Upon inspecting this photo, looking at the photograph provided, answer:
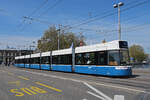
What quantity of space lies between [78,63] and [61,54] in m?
4.65

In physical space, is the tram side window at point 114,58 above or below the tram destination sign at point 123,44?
below

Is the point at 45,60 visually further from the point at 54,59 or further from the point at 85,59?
the point at 85,59

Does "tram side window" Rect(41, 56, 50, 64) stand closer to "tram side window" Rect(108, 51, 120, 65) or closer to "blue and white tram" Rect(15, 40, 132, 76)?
"blue and white tram" Rect(15, 40, 132, 76)

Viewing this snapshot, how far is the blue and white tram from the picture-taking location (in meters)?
14.3

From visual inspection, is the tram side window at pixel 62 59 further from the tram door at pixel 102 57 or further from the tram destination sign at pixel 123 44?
the tram destination sign at pixel 123 44

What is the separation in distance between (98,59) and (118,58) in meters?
2.27

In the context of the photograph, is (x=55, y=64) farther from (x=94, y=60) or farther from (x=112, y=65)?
(x=112, y=65)

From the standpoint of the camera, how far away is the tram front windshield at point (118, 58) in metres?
14.2

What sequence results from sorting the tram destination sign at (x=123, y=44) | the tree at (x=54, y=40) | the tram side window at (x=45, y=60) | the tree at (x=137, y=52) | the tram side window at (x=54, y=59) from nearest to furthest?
the tram destination sign at (x=123, y=44) → the tram side window at (x=54, y=59) → the tram side window at (x=45, y=60) → the tree at (x=54, y=40) → the tree at (x=137, y=52)

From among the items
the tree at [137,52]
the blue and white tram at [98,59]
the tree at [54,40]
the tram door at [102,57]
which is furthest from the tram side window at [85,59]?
the tree at [137,52]

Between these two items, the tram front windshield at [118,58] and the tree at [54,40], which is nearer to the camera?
the tram front windshield at [118,58]

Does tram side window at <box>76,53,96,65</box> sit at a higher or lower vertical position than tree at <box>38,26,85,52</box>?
lower

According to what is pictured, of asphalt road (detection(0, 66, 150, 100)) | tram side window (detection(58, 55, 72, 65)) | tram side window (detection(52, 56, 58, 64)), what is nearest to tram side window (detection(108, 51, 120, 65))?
asphalt road (detection(0, 66, 150, 100))

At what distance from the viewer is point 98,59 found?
16031 mm
